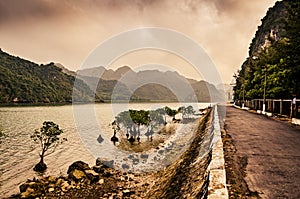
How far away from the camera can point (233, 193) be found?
4.92m

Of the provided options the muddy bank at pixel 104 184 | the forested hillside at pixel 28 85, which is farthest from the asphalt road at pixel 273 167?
the forested hillside at pixel 28 85

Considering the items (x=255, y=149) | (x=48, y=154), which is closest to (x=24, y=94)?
(x=48, y=154)

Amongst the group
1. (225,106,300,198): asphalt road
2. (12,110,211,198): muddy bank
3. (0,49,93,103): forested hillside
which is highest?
(0,49,93,103): forested hillside

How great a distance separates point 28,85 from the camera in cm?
16038

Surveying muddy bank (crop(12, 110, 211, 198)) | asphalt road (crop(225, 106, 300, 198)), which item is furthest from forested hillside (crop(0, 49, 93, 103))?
asphalt road (crop(225, 106, 300, 198))

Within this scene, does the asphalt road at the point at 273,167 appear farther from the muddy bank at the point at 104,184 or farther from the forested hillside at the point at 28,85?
the forested hillside at the point at 28,85

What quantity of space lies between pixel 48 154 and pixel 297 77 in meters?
27.9

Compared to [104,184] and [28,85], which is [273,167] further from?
[28,85]

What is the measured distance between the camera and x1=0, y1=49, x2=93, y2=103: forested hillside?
5792 inches

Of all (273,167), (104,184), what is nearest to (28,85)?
(104,184)

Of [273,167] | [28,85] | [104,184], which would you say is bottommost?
[104,184]

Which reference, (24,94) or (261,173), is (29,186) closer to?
(261,173)

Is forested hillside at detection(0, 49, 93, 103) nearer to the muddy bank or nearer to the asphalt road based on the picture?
the muddy bank

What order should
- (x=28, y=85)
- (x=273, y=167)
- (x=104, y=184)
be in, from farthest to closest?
(x=28, y=85), (x=104, y=184), (x=273, y=167)
